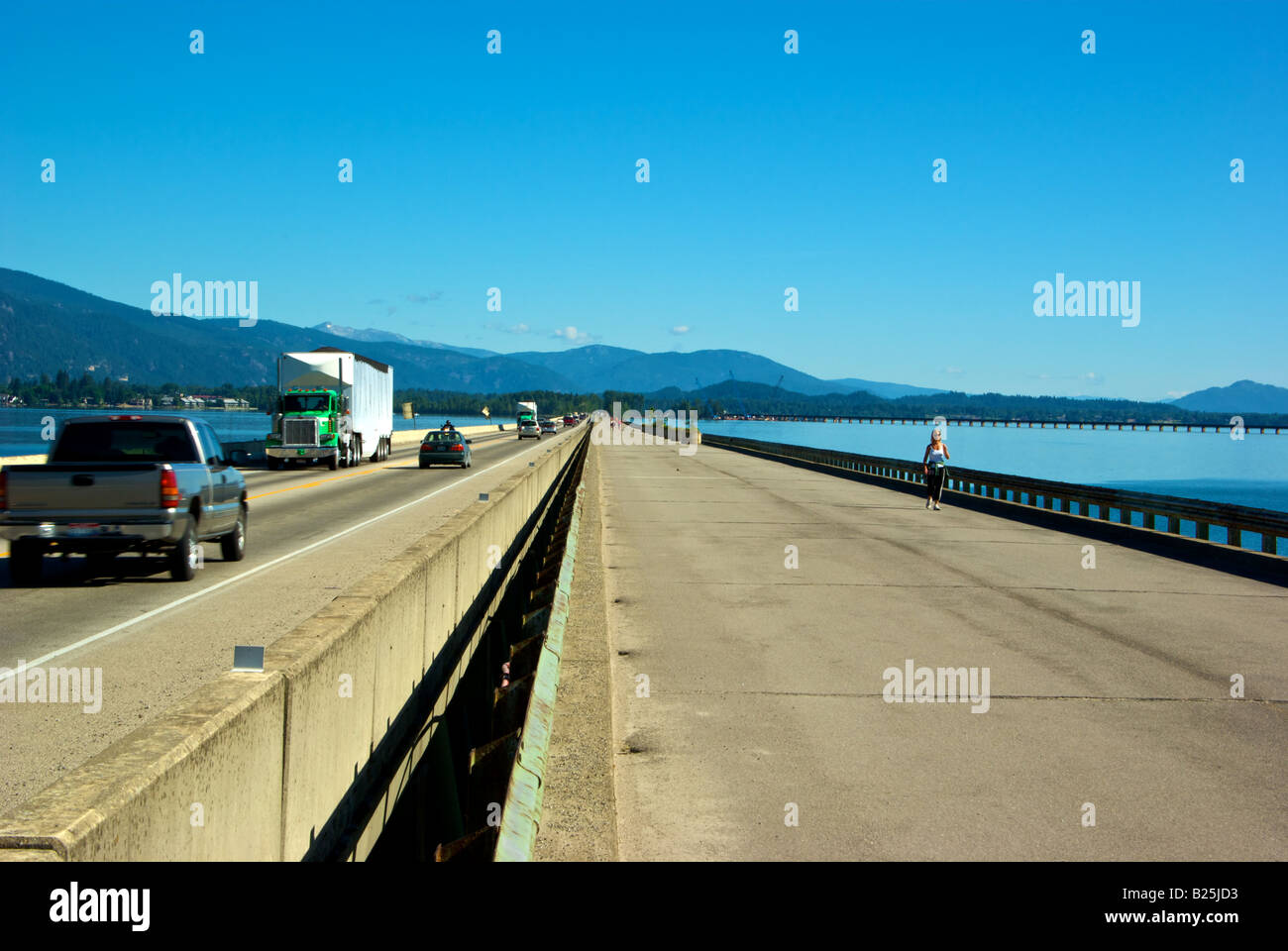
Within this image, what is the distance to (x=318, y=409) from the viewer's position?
44312 millimetres

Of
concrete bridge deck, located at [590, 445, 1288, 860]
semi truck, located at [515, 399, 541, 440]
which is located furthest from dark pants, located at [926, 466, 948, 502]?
semi truck, located at [515, 399, 541, 440]

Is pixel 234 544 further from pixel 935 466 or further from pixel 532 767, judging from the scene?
pixel 935 466

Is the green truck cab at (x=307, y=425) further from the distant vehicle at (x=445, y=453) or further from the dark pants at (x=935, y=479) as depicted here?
the dark pants at (x=935, y=479)

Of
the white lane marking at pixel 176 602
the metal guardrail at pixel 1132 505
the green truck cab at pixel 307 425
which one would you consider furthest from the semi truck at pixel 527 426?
the white lane marking at pixel 176 602

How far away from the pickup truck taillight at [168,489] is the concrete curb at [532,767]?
696cm

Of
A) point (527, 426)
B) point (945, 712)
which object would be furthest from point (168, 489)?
point (527, 426)

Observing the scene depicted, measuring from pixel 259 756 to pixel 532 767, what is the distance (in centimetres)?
131

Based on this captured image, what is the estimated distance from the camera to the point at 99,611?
12.0 metres

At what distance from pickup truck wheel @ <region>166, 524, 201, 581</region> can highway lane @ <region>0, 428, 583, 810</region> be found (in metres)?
0.17
